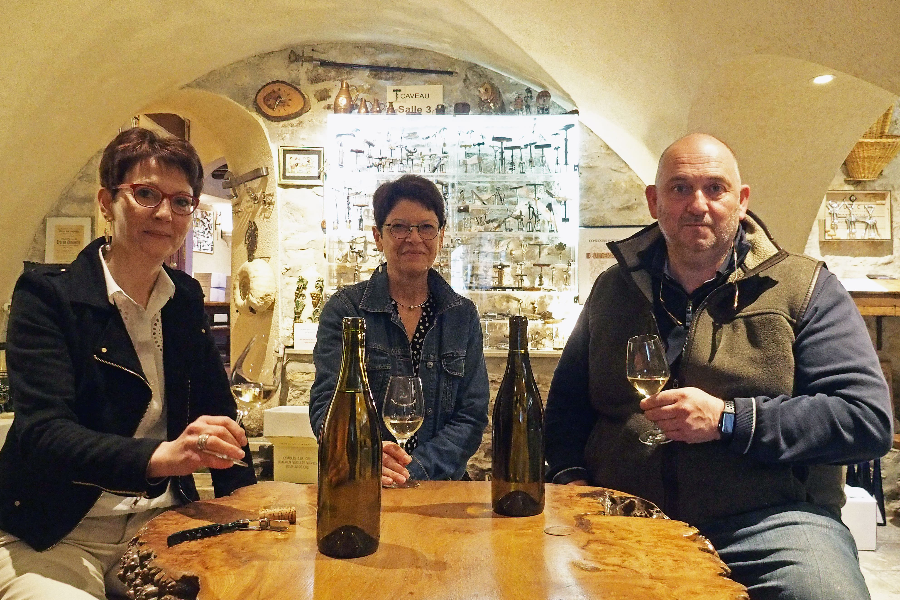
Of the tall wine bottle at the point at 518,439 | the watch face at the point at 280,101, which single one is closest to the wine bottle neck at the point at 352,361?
the tall wine bottle at the point at 518,439

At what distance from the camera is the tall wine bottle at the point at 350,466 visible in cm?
117

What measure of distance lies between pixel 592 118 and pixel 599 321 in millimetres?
3176

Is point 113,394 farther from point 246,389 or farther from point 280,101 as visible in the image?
point 280,101

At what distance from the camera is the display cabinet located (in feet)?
17.2

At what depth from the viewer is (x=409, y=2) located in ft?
14.7

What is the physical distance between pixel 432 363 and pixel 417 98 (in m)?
3.58

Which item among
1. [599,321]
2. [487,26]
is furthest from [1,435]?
[487,26]

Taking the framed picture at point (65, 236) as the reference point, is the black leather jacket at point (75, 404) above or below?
below

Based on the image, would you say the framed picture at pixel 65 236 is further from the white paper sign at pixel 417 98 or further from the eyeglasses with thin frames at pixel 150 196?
the eyeglasses with thin frames at pixel 150 196

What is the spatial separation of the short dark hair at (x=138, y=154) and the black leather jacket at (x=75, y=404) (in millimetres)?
205

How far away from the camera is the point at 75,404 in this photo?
1606 mm

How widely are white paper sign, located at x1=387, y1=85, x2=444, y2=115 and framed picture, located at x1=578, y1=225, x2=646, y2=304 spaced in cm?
145

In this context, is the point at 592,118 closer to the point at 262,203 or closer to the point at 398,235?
the point at 262,203

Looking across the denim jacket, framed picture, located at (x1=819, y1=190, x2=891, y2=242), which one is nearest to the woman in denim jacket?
the denim jacket
